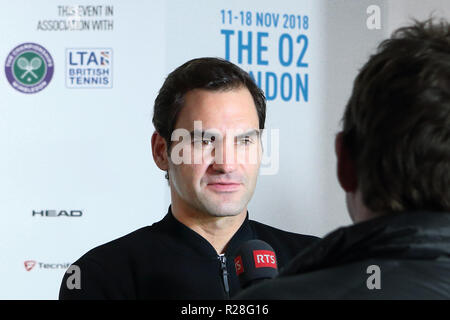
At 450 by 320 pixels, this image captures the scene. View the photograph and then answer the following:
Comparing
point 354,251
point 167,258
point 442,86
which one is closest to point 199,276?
point 167,258

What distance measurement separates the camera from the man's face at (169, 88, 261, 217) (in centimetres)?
154

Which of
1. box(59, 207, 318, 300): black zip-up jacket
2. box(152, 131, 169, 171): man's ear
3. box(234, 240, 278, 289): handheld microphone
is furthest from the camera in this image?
box(152, 131, 169, 171): man's ear

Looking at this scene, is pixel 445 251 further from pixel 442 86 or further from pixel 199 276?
pixel 199 276

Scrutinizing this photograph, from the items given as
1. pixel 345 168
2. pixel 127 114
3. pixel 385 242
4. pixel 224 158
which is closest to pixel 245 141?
pixel 224 158

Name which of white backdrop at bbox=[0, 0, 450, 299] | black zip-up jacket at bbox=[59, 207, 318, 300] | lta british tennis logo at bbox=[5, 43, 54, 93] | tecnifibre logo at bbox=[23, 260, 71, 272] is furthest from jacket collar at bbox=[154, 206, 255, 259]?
lta british tennis logo at bbox=[5, 43, 54, 93]

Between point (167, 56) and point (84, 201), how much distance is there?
2.27ft

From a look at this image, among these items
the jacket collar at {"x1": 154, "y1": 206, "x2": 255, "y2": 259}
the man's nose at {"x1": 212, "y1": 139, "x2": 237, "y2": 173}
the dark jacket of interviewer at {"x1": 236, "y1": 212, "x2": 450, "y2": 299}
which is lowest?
the jacket collar at {"x1": 154, "y1": 206, "x2": 255, "y2": 259}

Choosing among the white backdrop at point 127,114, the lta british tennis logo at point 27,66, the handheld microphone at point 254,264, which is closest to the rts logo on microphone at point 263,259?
the handheld microphone at point 254,264

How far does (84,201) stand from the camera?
2.76 m

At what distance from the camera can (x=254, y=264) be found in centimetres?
128

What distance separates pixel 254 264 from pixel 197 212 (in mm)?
333

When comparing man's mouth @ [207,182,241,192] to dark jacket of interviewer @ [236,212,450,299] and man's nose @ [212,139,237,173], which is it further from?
dark jacket of interviewer @ [236,212,450,299]

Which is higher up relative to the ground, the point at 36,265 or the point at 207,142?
the point at 207,142

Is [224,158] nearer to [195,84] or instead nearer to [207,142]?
[207,142]
